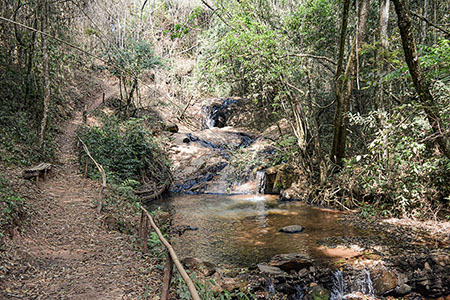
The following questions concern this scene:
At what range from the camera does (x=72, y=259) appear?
5461mm

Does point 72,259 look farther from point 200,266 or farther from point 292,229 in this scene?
point 292,229

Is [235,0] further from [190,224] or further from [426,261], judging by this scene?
[426,261]

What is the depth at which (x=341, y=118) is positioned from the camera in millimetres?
10609

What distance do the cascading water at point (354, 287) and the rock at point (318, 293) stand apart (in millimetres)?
130

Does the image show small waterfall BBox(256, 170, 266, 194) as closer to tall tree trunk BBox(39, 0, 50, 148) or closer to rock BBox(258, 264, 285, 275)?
rock BBox(258, 264, 285, 275)

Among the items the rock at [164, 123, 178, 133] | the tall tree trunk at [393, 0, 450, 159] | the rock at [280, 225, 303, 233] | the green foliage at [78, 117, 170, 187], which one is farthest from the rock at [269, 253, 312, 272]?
the rock at [164, 123, 178, 133]

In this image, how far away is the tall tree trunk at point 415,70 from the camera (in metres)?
4.42

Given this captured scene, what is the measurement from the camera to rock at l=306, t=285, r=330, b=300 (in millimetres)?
5543

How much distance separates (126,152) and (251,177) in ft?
21.4

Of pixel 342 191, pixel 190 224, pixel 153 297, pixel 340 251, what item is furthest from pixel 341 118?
pixel 153 297

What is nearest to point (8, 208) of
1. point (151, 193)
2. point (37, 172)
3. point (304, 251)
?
point (37, 172)

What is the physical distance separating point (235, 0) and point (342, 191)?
824 cm

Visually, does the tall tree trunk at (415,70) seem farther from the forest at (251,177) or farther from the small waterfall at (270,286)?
the small waterfall at (270,286)

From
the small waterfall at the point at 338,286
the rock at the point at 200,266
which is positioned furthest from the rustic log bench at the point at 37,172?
the small waterfall at the point at 338,286
